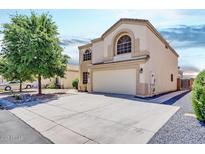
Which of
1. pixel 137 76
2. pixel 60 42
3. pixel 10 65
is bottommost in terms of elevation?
pixel 137 76

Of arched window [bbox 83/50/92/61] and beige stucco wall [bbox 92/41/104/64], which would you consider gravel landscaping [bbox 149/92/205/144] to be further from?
arched window [bbox 83/50/92/61]

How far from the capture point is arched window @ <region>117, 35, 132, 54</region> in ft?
49.4

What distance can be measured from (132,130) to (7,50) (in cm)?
1365

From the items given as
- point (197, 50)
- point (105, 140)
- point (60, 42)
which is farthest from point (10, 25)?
point (197, 50)

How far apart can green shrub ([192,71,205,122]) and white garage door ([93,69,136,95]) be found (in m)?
7.53

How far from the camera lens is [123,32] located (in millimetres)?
15367

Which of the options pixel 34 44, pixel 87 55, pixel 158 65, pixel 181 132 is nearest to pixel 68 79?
pixel 87 55

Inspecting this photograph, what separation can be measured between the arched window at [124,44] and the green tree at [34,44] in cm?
599

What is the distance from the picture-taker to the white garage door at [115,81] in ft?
45.7

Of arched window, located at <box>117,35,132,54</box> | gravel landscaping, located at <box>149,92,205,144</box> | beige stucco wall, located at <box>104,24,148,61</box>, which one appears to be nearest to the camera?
gravel landscaping, located at <box>149,92,205,144</box>

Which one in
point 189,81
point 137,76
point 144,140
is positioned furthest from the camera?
point 189,81

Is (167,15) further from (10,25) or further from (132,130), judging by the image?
(10,25)

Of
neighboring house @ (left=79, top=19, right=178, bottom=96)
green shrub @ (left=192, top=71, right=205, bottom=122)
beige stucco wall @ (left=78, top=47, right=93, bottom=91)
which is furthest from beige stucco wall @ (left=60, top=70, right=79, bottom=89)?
green shrub @ (left=192, top=71, right=205, bottom=122)

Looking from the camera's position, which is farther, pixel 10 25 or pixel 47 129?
pixel 10 25
